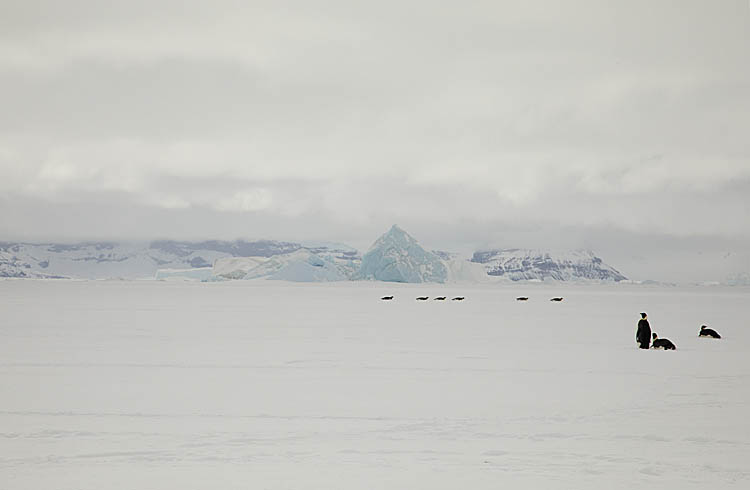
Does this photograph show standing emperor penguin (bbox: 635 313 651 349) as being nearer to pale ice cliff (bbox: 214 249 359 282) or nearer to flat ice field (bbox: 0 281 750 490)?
flat ice field (bbox: 0 281 750 490)

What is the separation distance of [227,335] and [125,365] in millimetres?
7748

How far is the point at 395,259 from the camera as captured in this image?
87250 mm

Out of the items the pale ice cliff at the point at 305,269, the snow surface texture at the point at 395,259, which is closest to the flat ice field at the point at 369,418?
the snow surface texture at the point at 395,259

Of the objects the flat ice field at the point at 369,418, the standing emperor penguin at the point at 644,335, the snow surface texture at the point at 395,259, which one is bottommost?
the flat ice field at the point at 369,418

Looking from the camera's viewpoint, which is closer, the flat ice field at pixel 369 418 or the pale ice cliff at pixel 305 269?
the flat ice field at pixel 369 418

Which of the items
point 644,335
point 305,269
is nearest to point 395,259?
point 305,269

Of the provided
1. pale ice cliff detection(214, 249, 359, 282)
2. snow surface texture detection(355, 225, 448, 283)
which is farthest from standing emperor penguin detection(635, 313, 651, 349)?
pale ice cliff detection(214, 249, 359, 282)

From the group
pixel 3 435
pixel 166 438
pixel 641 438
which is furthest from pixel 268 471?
pixel 641 438

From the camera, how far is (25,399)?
31.3ft

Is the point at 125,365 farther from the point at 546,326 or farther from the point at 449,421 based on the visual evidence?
the point at 546,326

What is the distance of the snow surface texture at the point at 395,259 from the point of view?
87188 millimetres

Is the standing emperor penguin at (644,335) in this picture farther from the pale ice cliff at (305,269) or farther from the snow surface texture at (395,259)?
the pale ice cliff at (305,269)

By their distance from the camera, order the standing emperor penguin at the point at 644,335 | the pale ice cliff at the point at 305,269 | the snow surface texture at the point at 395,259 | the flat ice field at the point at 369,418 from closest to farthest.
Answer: the flat ice field at the point at 369,418 → the standing emperor penguin at the point at 644,335 → the snow surface texture at the point at 395,259 → the pale ice cliff at the point at 305,269

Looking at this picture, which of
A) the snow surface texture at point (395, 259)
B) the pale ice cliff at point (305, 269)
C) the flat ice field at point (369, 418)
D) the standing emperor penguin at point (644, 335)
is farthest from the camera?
the pale ice cliff at point (305, 269)
